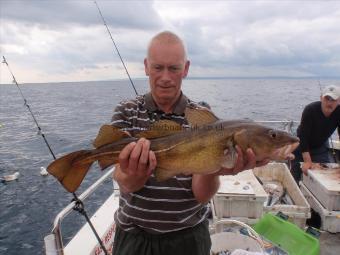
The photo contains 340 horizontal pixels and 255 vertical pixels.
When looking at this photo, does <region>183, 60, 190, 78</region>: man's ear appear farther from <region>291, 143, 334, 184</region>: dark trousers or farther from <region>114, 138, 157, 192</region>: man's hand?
<region>291, 143, 334, 184</region>: dark trousers

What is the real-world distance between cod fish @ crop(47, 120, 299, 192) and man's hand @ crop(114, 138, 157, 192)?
100 millimetres

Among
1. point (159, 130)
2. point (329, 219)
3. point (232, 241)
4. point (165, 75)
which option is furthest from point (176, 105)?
point (329, 219)

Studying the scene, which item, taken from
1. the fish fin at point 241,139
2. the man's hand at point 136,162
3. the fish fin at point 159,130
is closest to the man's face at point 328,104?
the fish fin at point 241,139

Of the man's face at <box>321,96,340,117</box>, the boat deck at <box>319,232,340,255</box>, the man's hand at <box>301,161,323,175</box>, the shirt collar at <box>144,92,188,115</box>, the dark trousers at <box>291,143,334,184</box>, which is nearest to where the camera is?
the shirt collar at <box>144,92,188,115</box>

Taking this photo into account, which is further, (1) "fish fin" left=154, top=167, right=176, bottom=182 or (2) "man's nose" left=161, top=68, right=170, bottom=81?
(2) "man's nose" left=161, top=68, right=170, bottom=81

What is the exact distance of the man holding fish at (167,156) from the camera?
10.2 ft

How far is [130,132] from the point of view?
3.47m

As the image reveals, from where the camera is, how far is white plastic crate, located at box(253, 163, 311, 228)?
6391mm

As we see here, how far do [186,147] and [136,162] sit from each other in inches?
19.5

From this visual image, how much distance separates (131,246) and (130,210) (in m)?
0.39

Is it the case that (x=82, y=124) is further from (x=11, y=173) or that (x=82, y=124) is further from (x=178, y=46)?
(x=178, y=46)

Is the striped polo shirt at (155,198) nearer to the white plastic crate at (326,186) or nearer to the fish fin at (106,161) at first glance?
the fish fin at (106,161)

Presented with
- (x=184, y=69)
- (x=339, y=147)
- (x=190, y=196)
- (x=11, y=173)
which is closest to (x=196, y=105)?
(x=184, y=69)

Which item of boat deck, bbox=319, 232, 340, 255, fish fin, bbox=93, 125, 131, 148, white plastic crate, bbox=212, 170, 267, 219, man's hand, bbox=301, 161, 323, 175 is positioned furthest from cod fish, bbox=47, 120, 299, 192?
man's hand, bbox=301, 161, 323, 175
